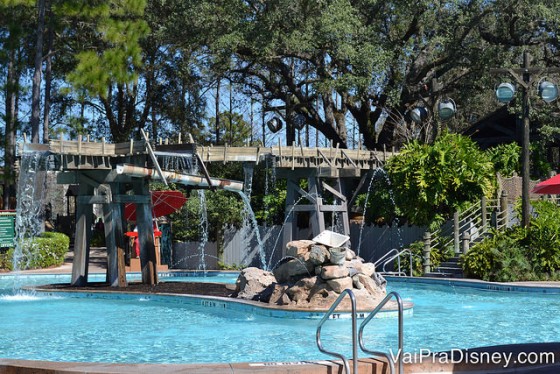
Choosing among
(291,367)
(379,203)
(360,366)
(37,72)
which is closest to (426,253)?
(379,203)

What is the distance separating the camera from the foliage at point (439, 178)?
2603cm

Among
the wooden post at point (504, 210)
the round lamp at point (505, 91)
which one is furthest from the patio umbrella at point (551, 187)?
the wooden post at point (504, 210)

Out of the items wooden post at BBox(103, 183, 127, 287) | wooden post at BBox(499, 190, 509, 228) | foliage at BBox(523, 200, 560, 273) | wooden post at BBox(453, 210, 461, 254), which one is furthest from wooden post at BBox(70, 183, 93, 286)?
wooden post at BBox(499, 190, 509, 228)

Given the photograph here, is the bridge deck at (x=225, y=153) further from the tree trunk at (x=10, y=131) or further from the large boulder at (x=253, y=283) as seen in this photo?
the tree trunk at (x=10, y=131)

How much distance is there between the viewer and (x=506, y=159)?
32.0 m

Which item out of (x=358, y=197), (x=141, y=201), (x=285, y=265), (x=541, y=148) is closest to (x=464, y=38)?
(x=541, y=148)

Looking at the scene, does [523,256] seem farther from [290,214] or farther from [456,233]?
[290,214]

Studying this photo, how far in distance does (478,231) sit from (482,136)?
1431cm

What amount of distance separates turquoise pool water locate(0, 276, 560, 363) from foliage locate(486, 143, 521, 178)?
12587mm

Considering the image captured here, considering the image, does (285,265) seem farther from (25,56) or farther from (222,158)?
(25,56)

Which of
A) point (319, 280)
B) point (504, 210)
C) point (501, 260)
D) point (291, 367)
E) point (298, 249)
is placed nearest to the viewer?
point (291, 367)

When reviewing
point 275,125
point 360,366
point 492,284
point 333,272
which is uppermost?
point 275,125

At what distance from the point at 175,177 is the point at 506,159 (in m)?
16.1

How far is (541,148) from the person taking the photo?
3481 centimetres
